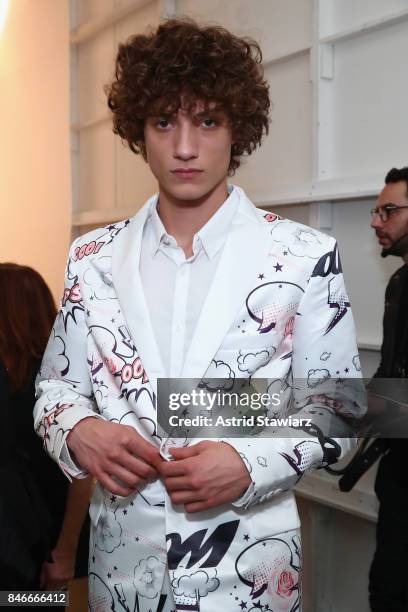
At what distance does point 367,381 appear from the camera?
198 centimetres

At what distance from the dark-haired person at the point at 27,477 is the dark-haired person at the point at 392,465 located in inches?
33.6

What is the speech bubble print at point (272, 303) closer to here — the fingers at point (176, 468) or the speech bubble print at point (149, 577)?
the fingers at point (176, 468)

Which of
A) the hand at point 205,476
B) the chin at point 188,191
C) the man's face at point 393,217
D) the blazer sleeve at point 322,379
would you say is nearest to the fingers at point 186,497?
the hand at point 205,476

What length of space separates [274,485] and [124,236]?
48cm

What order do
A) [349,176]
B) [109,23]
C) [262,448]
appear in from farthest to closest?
1. [109,23]
2. [349,176]
3. [262,448]

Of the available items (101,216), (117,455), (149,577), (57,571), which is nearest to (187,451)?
(117,455)

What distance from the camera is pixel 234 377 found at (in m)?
1.02

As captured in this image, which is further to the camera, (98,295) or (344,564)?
(344,564)

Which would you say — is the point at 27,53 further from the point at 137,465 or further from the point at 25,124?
the point at 137,465

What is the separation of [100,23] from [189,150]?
3.01 m

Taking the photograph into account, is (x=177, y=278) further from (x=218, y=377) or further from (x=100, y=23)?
(x=100, y=23)

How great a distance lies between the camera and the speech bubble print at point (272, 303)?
1.03 metres

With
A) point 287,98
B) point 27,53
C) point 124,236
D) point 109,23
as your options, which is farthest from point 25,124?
Answer: point 124,236

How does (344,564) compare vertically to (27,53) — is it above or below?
below
